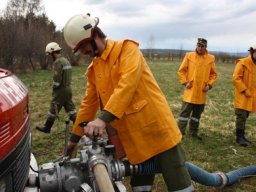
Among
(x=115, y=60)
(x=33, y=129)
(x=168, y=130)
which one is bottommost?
(x=33, y=129)

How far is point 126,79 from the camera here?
3334 millimetres

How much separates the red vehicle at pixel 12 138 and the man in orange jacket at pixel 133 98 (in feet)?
2.51

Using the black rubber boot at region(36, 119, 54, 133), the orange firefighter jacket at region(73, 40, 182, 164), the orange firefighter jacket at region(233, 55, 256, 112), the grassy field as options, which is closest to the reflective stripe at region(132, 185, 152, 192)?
the orange firefighter jacket at region(73, 40, 182, 164)

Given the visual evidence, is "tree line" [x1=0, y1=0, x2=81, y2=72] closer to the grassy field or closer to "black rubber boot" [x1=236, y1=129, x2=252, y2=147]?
the grassy field

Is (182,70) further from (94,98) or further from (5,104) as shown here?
(5,104)

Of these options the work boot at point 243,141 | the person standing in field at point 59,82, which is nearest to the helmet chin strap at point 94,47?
the work boot at point 243,141

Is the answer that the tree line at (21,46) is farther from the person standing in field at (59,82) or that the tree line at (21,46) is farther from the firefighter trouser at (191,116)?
the firefighter trouser at (191,116)

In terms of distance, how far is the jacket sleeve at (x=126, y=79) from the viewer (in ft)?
10.8

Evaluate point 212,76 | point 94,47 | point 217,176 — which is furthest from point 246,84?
point 94,47

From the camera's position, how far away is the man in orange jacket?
3.41 metres

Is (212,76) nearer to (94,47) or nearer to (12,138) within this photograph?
(94,47)

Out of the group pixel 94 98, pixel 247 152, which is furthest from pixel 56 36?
pixel 94 98

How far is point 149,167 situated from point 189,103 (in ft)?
15.3

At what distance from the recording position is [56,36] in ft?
125
